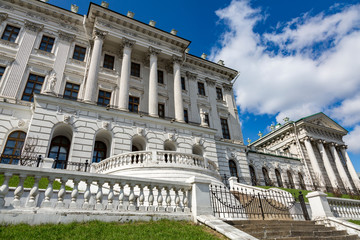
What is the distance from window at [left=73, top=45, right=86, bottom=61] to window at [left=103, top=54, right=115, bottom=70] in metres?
2.47

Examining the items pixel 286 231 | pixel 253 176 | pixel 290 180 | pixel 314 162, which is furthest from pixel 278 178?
pixel 286 231

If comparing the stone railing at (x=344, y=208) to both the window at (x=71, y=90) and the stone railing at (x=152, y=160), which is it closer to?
the stone railing at (x=152, y=160)

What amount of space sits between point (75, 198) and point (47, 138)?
483 inches

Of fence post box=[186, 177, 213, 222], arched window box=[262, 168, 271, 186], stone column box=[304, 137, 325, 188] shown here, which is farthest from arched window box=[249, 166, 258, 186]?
fence post box=[186, 177, 213, 222]

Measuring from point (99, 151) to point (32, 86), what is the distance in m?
9.41

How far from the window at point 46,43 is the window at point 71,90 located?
476cm

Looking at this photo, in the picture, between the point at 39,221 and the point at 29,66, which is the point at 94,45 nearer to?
the point at 29,66

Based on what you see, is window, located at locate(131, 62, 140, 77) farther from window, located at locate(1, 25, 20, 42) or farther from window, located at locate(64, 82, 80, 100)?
window, located at locate(1, 25, 20, 42)

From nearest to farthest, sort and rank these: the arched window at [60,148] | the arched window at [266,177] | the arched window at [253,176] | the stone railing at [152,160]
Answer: the stone railing at [152,160], the arched window at [60,148], the arched window at [253,176], the arched window at [266,177]

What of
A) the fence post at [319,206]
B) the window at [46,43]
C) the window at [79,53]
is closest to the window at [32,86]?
the window at [46,43]

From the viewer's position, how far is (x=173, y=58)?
29.1m

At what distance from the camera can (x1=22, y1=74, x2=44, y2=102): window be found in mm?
20584

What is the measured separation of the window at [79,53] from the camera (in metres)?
25.1

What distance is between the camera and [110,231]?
19.2 feet
